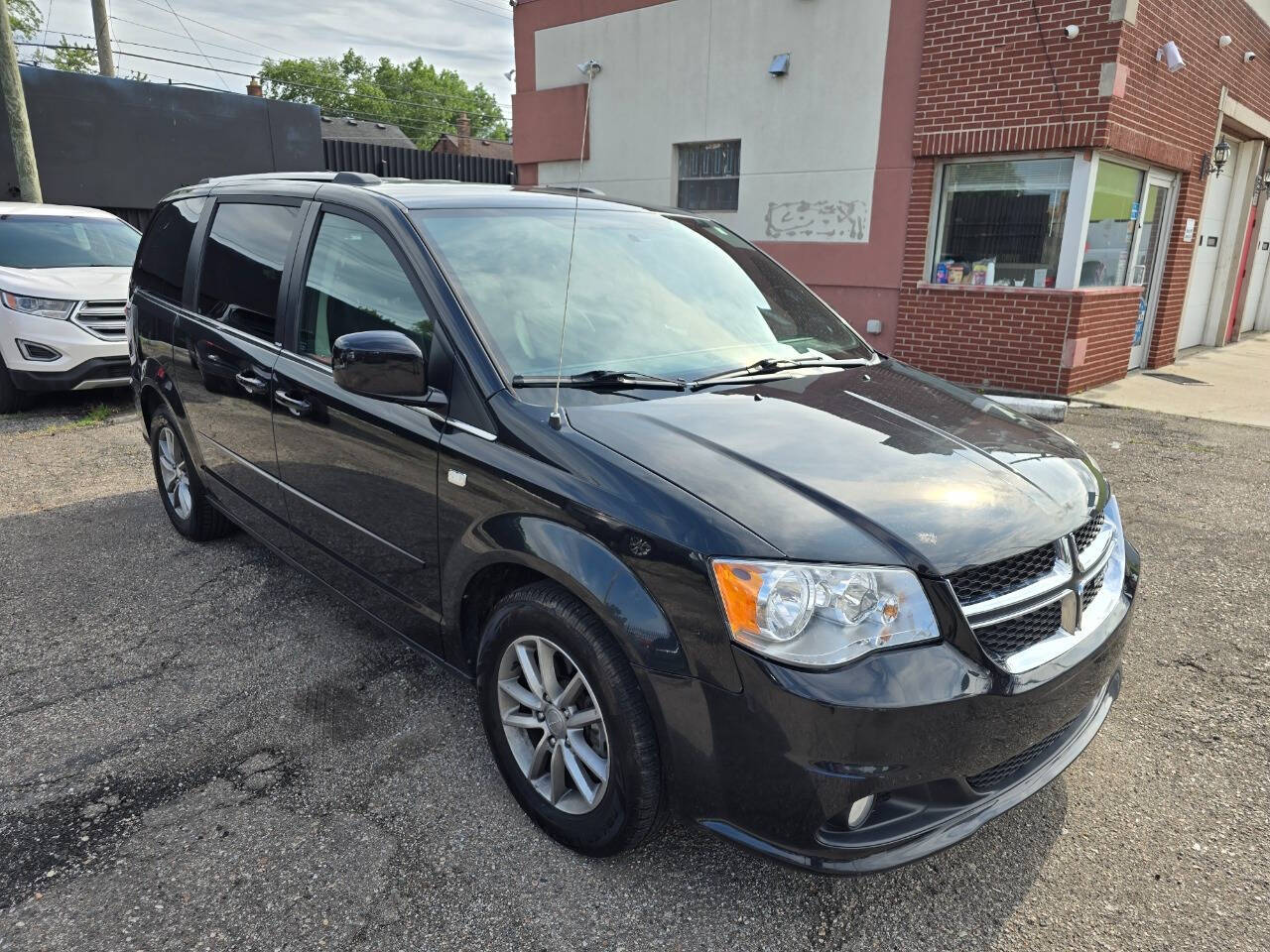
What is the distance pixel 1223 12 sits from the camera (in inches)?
412

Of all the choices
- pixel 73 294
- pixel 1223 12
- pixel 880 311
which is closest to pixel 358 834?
pixel 73 294

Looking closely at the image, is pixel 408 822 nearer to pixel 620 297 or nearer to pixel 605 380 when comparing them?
pixel 605 380

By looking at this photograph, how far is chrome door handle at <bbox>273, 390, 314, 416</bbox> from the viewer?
3.26 m

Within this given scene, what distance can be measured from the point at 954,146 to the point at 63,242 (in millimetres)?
9187

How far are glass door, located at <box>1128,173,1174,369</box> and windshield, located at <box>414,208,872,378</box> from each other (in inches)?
334

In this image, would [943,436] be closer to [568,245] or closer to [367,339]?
[568,245]

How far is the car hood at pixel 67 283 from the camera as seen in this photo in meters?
7.47

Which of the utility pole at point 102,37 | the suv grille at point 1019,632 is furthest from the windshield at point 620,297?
the utility pole at point 102,37

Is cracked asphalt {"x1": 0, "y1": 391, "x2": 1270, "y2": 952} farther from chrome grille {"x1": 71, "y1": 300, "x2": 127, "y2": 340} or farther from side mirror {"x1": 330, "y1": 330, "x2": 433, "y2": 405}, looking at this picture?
chrome grille {"x1": 71, "y1": 300, "x2": 127, "y2": 340}

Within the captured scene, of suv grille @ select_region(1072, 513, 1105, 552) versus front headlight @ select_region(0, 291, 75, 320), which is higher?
front headlight @ select_region(0, 291, 75, 320)

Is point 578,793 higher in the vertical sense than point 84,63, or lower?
lower

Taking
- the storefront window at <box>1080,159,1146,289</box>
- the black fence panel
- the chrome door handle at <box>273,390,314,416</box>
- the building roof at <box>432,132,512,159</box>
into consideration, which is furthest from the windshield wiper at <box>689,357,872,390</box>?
the building roof at <box>432,132,512,159</box>

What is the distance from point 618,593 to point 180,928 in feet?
4.65

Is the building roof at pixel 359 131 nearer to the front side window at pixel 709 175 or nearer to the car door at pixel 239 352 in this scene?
the front side window at pixel 709 175
